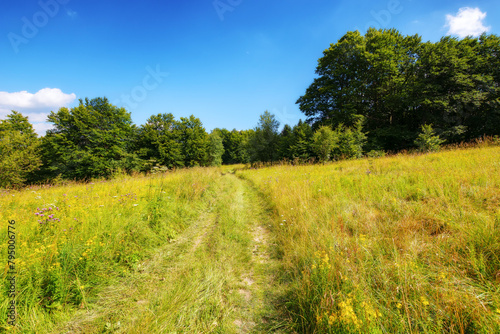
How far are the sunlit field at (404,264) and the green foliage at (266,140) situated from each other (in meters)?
17.8

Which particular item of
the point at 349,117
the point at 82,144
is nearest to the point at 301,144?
the point at 349,117

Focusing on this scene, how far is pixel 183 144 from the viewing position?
1246 inches

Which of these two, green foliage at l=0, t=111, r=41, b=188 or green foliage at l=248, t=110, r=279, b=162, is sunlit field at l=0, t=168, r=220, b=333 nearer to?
green foliage at l=248, t=110, r=279, b=162

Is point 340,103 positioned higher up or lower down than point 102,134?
higher up

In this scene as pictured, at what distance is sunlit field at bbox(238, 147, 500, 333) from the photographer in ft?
4.98

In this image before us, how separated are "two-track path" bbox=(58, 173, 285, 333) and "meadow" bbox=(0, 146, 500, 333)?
0.06 feet

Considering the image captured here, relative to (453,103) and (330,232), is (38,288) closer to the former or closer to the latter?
(330,232)

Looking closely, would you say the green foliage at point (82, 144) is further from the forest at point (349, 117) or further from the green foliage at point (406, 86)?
the green foliage at point (406, 86)

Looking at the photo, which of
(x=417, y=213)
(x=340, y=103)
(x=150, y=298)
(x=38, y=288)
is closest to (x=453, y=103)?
(x=340, y=103)

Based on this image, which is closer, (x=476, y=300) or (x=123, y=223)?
(x=476, y=300)

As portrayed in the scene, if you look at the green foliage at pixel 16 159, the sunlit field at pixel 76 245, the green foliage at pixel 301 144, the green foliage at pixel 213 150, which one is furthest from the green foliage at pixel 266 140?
the green foliage at pixel 16 159

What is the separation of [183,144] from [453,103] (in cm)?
3943

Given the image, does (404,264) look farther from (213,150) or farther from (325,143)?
(213,150)

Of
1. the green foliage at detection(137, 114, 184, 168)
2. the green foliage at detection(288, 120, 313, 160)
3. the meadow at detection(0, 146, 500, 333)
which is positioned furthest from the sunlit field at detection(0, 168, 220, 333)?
the green foliage at detection(137, 114, 184, 168)
